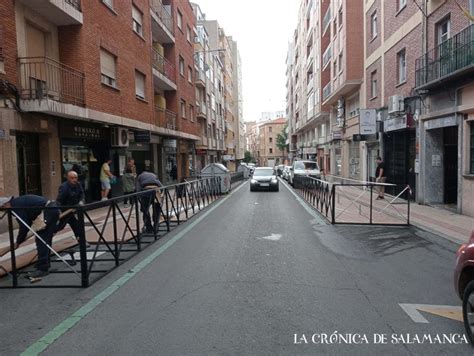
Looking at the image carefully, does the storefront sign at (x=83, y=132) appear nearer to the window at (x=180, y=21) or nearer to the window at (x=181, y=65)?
the window at (x=181, y=65)

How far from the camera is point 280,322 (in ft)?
12.5

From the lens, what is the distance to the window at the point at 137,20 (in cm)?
1733

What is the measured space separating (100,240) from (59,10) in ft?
26.9

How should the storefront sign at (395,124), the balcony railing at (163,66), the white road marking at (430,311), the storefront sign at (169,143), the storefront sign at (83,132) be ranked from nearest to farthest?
the white road marking at (430,311), the storefront sign at (83,132), the storefront sign at (395,124), the balcony railing at (163,66), the storefront sign at (169,143)

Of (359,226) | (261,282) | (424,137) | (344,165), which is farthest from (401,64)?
(261,282)

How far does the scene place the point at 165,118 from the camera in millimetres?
22562

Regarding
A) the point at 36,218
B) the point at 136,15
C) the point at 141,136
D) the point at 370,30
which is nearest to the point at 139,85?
the point at 141,136

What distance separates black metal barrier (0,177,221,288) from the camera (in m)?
5.26

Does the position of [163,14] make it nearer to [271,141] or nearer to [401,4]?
[401,4]

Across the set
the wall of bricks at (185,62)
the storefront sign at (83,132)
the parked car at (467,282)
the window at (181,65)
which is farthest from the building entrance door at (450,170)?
the window at (181,65)

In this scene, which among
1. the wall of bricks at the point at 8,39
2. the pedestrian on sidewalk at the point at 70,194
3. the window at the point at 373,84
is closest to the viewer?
the pedestrian on sidewalk at the point at 70,194

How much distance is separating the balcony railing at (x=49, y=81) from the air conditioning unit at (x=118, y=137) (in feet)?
10.0

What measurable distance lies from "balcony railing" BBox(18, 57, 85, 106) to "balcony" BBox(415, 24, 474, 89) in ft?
36.5

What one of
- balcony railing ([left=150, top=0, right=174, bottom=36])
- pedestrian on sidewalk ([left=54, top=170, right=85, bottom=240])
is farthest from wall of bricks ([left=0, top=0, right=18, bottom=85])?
balcony railing ([left=150, top=0, right=174, bottom=36])
